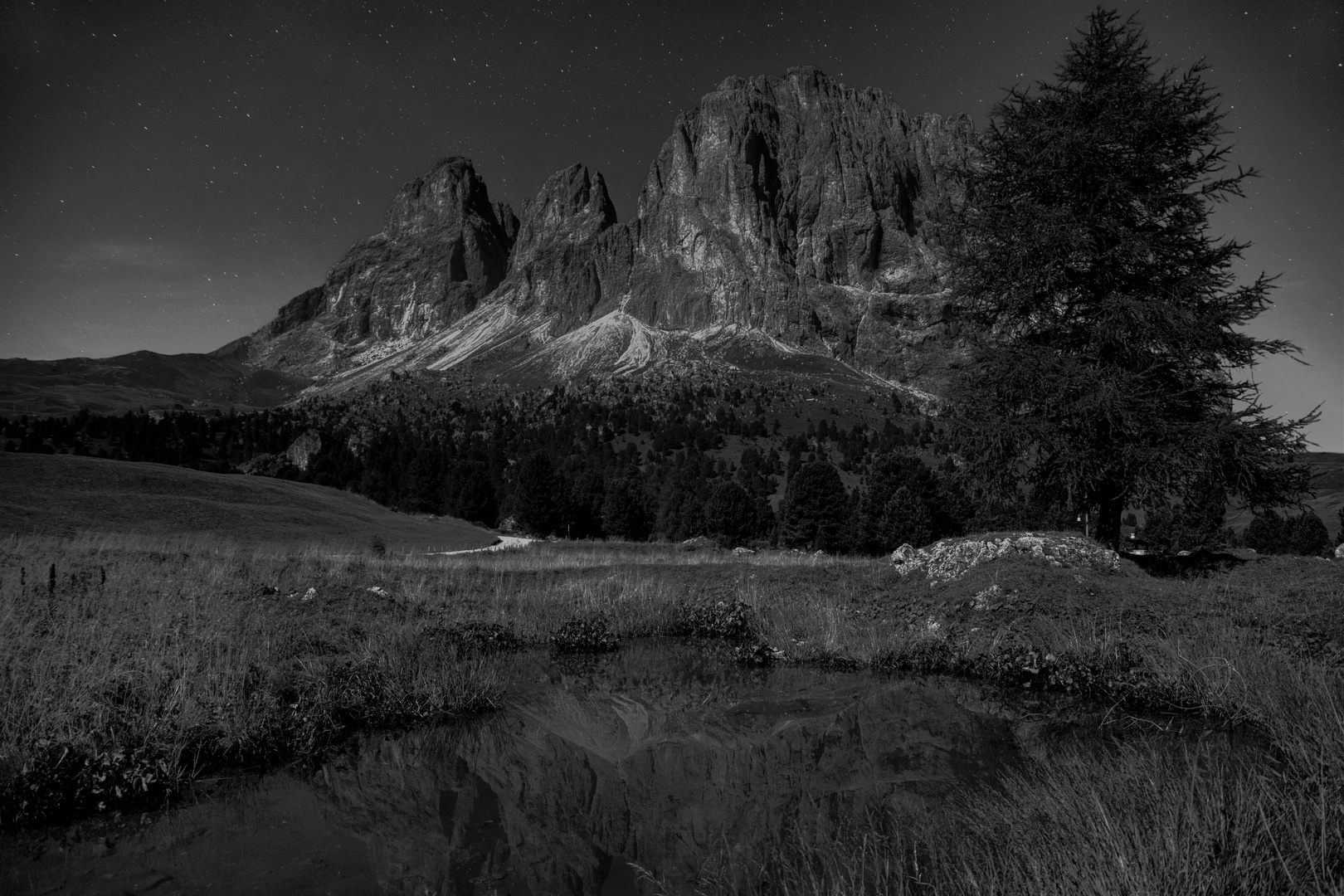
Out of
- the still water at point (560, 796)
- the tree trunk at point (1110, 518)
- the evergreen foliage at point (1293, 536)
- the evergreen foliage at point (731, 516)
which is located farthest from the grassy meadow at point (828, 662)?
the evergreen foliage at point (1293, 536)

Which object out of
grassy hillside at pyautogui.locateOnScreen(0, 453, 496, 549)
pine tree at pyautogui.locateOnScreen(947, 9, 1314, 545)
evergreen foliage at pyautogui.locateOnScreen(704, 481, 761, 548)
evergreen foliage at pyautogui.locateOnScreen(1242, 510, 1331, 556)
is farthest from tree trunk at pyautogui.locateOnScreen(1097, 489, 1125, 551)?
evergreen foliage at pyautogui.locateOnScreen(1242, 510, 1331, 556)

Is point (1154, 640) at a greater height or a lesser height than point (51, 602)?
greater

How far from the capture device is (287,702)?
10055 mm

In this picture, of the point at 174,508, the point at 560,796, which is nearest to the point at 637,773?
the point at 560,796

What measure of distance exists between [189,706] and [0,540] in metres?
17.6

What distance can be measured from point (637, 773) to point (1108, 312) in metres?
15.6

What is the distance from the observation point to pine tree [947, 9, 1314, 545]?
16.4 metres

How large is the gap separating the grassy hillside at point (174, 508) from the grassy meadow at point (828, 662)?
1323cm

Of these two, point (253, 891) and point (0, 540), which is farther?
point (0, 540)

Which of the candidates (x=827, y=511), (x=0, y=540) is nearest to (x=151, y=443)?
(x=827, y=511)

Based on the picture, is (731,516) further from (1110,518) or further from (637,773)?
(637,773)

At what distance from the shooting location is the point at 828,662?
14.5 metres

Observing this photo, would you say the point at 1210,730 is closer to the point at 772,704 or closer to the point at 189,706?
the point at 772,704

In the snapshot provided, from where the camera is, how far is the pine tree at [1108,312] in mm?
16422
